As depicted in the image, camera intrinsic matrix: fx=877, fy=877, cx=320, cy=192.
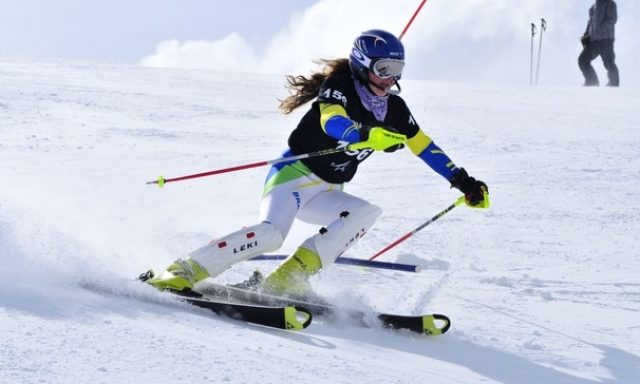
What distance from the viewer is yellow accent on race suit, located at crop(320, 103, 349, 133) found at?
4.68 meters

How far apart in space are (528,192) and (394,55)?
11.7ft

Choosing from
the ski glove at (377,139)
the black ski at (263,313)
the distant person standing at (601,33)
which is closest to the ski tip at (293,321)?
the black ski at (263,313)

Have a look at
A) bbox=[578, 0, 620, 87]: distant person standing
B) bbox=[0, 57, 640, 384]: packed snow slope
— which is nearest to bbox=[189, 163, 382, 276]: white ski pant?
bbox=[0, 57, 640, 384]: packed snow slope

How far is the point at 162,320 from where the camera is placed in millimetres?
3664

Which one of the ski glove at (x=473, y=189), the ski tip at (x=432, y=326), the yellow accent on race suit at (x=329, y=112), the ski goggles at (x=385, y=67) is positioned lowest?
the ski tip at (x=432, y=326)

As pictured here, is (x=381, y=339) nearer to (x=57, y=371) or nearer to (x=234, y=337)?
(x=234, y=337)

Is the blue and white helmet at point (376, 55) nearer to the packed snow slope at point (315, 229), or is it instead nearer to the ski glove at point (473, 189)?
the ski glove at point (473, 189)

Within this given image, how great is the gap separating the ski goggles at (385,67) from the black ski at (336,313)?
1287mm

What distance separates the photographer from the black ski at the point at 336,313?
4.28 metres

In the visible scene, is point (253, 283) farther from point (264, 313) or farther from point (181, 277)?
point (264, 313)

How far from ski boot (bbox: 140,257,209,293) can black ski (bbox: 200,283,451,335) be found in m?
0.19

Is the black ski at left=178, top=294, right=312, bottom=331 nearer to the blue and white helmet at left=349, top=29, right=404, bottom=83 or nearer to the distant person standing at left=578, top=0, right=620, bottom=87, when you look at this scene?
the blue and white helmet at left=349, top=29, right=404, bottom=83

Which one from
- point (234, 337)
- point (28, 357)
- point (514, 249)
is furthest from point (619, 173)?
point (28, 357)

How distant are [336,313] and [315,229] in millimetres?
2627
